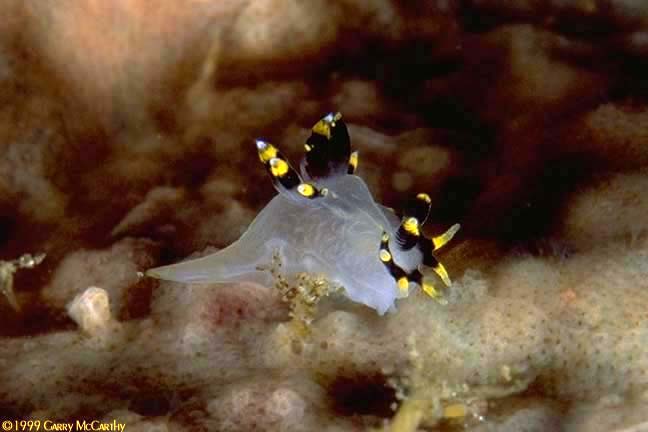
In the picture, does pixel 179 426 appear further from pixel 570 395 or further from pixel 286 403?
pixel 570 395

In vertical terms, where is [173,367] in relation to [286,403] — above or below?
above

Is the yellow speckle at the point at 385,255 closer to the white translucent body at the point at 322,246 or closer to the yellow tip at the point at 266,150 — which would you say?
the white translucent body at the point at 322,246

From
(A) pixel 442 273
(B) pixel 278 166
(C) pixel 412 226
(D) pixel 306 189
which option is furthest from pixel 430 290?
(B) pixel 278 166

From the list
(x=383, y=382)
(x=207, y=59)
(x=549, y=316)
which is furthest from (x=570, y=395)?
(x=207, y=59)

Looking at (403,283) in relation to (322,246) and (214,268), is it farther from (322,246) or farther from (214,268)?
(214,268)

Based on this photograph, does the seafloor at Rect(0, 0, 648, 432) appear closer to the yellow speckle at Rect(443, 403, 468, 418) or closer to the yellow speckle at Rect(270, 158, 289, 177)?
the yellow speckle at Rect(443, 403, 468, 418)

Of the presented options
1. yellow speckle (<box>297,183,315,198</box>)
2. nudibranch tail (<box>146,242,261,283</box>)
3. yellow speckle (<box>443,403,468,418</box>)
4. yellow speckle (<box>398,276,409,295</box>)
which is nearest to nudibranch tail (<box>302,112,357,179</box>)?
yellow speckle (<box>297,183,315,198</box>)
